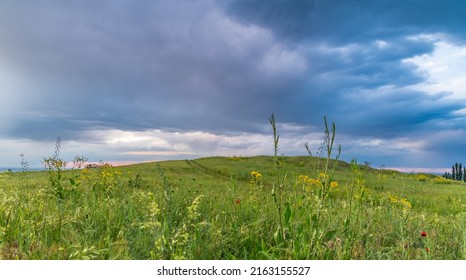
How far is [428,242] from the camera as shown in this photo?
4.76m

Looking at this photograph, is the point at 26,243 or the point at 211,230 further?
the point at 211,230

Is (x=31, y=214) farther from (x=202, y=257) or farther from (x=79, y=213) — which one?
(x=202, y=257)

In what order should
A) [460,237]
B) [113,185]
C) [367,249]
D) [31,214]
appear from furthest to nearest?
[113,185] < [460,237] < [31,214] < [367,249]

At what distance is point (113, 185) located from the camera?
8.14 meters

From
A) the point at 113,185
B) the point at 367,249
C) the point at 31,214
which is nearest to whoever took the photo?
the point at 367,249

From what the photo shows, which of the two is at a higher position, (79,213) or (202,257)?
(79,213)
